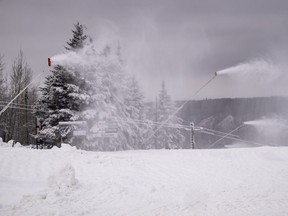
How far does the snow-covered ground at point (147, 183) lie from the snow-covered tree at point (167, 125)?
1052 inches

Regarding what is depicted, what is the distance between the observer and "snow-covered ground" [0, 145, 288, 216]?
24.4ft

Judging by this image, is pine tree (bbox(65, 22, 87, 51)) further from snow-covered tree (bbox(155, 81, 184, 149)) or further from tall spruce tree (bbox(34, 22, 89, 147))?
snow-covered tree (bbox(155, 81, 184, 149))

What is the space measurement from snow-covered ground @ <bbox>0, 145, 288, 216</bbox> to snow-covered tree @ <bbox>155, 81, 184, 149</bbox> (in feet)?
87.7

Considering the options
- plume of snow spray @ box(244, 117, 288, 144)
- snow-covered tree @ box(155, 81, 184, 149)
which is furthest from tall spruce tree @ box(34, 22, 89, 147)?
plume of snow spray @ box(244, 117, 288, 144)

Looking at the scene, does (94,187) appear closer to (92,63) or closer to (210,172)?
(210,172)

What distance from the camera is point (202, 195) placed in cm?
896

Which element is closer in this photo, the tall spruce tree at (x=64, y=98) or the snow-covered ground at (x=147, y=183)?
the snow-covered ground at (x=147, y=183)

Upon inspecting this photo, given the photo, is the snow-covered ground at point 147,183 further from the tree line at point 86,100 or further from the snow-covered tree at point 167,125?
the snow-covered tree at point 167,125

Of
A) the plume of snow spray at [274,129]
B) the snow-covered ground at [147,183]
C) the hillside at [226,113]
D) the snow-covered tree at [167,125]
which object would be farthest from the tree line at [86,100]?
the hillside at [226,113]

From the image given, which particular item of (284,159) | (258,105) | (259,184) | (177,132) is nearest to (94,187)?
(259,184)

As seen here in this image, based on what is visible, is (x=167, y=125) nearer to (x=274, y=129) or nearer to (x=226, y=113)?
(x=274, y=129)

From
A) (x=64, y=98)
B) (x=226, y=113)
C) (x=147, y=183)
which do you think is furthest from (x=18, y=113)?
(x=226, y=113)

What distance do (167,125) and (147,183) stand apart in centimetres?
3241

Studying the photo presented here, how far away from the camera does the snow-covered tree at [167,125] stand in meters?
43.1
